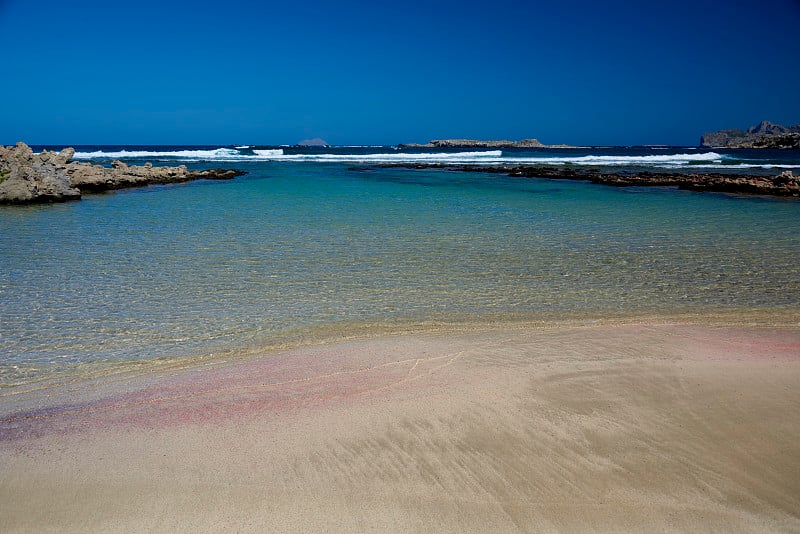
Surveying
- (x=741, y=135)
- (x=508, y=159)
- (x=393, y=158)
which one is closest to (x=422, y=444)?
(x=393, y=158)

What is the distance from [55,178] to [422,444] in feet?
66.1

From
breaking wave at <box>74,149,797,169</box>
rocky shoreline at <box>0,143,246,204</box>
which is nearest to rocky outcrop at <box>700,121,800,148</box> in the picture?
breaking wave at <box>74,149,797,169</box>

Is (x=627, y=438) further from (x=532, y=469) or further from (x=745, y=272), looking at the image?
(x=745, y=272)

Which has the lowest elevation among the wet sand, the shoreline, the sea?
the wet sand

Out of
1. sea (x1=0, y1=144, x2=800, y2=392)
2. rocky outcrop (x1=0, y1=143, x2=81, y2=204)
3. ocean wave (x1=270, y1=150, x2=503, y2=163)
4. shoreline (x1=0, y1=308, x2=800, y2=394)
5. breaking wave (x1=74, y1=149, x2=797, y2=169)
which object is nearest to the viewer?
shoreline (x1=0, y1=308, x2=800, y2=394)

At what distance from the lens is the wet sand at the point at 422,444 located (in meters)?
2.83

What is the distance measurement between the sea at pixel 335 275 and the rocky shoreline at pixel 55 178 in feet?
8.43

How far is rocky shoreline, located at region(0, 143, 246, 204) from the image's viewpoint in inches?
701

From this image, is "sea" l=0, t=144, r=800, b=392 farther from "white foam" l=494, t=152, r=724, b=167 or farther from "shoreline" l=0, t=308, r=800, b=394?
"white foam" l=494, t=152, r=724, b=167

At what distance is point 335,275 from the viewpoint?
800 centimetres

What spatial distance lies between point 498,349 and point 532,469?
194 cm

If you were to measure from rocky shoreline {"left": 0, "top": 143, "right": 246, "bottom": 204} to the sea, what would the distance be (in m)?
2.57

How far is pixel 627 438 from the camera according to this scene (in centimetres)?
352

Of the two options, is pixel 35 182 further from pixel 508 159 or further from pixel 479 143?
pixel 479 143
